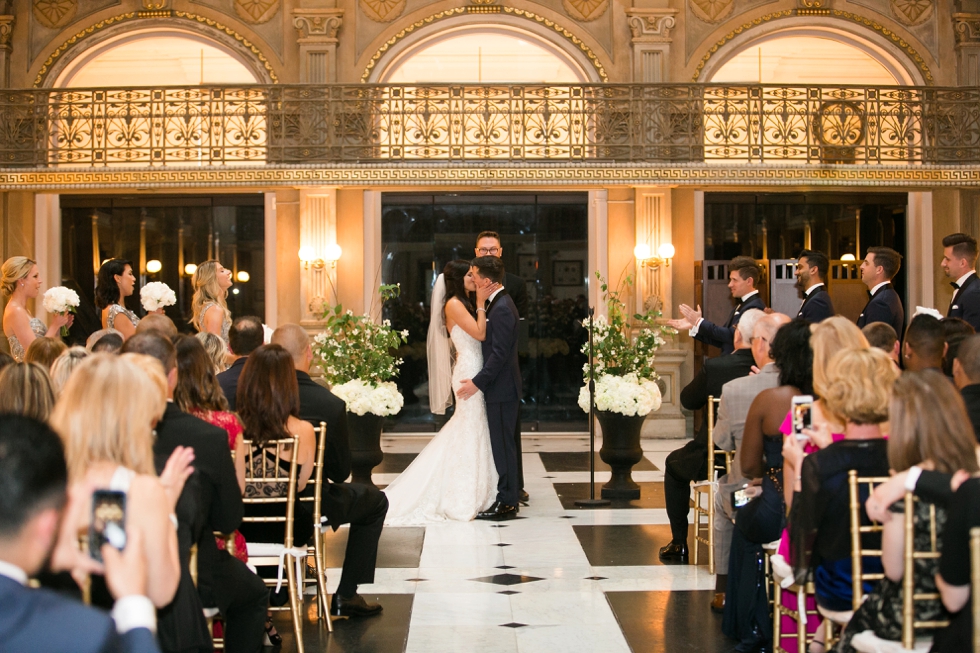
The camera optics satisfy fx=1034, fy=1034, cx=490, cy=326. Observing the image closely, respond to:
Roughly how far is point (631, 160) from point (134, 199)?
6452 millimetres

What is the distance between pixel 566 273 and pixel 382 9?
409cm

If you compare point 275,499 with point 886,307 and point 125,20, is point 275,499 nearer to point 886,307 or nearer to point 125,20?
point 886,307

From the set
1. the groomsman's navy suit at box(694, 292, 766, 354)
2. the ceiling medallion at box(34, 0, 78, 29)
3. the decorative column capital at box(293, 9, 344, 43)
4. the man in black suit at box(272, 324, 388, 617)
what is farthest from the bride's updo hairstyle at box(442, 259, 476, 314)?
the ceiling medallion at box(34, 0, 78, 29)

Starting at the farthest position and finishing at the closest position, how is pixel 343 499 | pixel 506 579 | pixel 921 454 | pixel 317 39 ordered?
pixel 317 39 → pixel 506 579 → pixel 343 499 → pixel 921 454

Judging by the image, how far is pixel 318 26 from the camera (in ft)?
42.5

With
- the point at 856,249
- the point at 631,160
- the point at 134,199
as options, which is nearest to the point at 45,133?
the point at 134,199

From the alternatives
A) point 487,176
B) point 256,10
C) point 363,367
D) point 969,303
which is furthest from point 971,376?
point 256,10

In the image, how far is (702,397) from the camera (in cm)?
641

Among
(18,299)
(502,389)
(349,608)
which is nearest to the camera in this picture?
(349,608)

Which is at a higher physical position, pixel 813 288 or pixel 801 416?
pixel 813 288

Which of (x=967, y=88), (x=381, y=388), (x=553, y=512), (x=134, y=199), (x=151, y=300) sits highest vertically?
(x=967, y=88)

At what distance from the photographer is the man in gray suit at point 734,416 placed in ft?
17.3

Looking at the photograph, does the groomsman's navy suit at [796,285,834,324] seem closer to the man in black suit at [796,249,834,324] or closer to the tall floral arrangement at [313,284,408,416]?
the man in black suit at [796,249,834,324]

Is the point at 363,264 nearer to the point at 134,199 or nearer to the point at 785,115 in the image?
the point at 134,199
